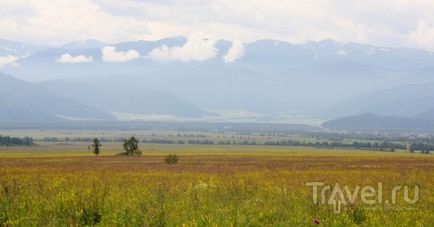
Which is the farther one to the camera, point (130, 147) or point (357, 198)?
point (130, 147)

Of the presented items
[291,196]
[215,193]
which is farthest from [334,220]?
[215,193]

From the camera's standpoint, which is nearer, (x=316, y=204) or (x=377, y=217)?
(x=377, y=217)

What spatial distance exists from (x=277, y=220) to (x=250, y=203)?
3.64 metres

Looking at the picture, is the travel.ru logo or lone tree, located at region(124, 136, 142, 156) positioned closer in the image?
the travel.ru logo

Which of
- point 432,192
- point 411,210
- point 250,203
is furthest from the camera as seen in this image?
point 432,192

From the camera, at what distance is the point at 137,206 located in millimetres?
19234

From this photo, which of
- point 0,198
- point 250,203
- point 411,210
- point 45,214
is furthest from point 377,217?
point 0,198

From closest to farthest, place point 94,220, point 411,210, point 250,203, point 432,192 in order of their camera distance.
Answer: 1. point 94,220
2. point 411,210
3. point 250,203
4. point 432,192

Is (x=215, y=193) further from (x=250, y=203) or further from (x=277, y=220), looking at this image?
(x=277, y=220)

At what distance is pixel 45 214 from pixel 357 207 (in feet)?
30.5

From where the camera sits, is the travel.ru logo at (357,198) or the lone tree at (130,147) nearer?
the travel.ru logo at (357,198)

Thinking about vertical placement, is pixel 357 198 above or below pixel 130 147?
below

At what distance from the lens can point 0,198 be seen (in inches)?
752

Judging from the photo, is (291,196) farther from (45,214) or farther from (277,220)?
(45,214)
